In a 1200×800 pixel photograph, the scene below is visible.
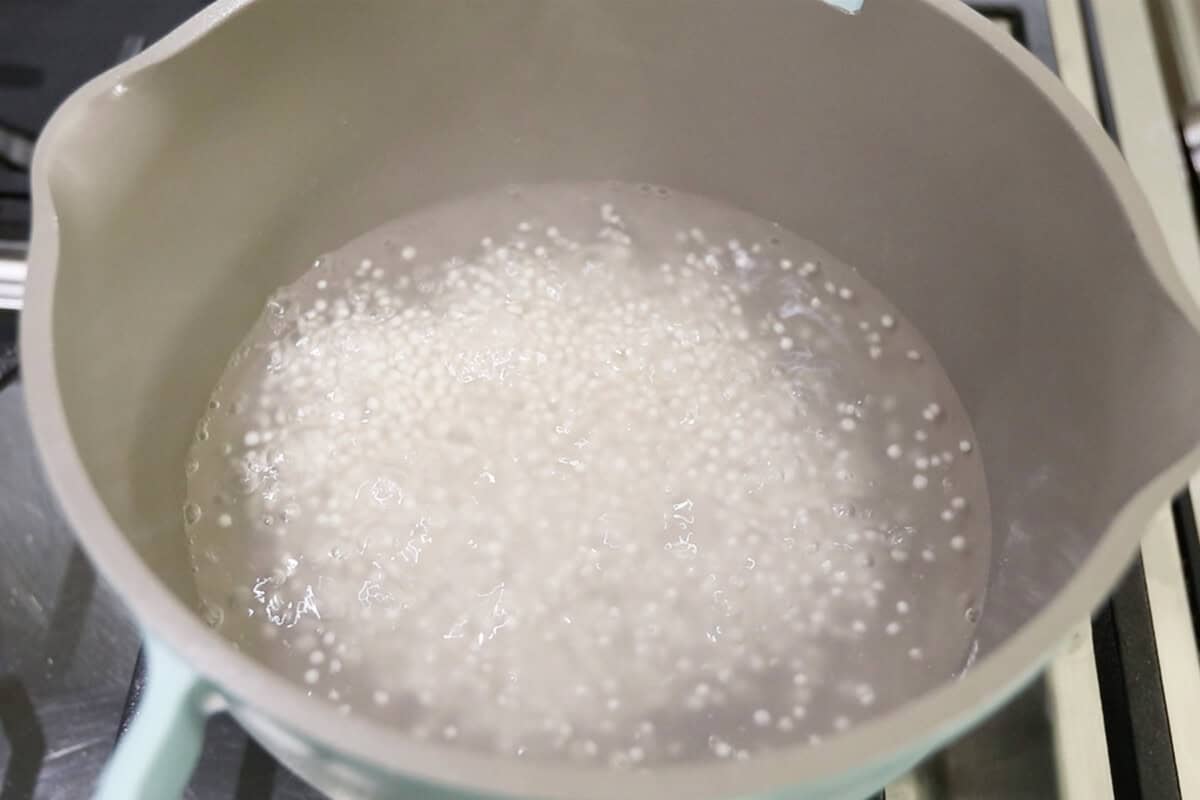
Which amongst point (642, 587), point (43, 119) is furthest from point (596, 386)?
point (43, 119)

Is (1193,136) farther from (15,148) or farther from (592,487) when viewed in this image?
(15,148)

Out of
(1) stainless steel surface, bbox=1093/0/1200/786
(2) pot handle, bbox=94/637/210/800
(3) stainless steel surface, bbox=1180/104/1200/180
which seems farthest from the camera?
(3) stainless steel surface, bbox=1180/104/1200/180

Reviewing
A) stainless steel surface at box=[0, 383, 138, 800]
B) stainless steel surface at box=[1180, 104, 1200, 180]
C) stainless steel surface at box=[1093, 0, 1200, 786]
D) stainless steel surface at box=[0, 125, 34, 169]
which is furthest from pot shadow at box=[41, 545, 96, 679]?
stainless steel surface at box=[1180, 104, 1200, 180]

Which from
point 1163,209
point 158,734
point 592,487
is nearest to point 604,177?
point 592,487

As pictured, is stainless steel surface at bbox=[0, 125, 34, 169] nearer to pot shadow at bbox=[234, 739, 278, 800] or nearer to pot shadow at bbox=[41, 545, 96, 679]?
pot shadow at bbox=[41, 545, 96, 679]

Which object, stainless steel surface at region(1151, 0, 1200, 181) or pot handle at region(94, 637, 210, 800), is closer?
pot handle at region(94, 637, 210, 800)

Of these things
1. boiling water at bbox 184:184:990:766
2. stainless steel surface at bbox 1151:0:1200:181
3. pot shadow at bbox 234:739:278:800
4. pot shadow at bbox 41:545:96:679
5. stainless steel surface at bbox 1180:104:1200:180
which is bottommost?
pot shadow at bbox 234:739:278:800

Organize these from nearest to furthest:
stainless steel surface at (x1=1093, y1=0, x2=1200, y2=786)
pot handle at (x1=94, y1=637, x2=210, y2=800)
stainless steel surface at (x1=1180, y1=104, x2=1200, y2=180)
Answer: pot handle at (x1=94, y1=637, x2=210, y2=800)
stainless steel surface at (x1=1093, y1=0, x2=1200, y2=786)
stainless steel surface at (x1=1180, y1=104, x2=1200, y2=180)
